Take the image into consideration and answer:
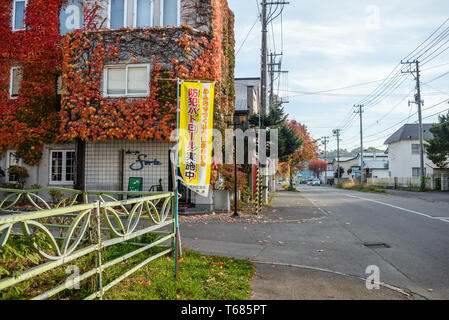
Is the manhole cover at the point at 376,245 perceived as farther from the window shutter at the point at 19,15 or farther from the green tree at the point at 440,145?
the green tree at the point at 440,145

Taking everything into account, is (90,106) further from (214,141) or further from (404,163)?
(404,163)

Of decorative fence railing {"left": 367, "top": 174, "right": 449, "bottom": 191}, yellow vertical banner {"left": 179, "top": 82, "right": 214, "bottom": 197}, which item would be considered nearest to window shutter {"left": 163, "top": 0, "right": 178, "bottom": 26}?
yellow vertical banner {"left": 179, "top": 82, "right": 214, "bottom": 197}

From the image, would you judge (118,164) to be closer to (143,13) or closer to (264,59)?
(143,13)

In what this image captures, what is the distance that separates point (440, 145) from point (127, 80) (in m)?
32.7

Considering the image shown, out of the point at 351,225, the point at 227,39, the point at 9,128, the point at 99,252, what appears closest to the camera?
the point at 99,252

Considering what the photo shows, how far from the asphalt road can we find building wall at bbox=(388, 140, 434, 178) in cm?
3986

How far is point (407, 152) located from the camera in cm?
4872

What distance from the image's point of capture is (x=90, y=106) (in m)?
14.0

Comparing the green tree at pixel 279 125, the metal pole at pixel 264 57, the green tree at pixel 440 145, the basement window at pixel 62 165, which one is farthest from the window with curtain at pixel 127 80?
the green tree at pixel 440 145

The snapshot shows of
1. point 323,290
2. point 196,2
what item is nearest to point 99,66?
point 196,2

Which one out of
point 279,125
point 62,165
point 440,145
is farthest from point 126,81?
point 440,145

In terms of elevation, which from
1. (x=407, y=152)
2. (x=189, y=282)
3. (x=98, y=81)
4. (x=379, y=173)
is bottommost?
(x=189, y=282)

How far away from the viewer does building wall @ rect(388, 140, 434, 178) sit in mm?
47750
